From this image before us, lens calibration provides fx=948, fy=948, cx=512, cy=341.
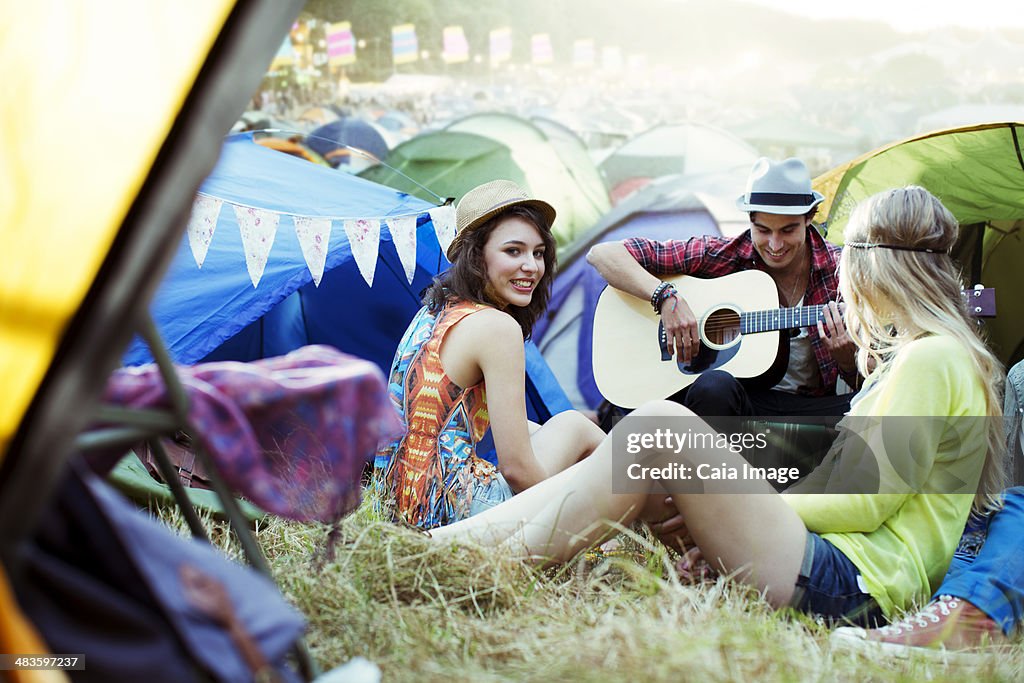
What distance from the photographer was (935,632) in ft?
4.71

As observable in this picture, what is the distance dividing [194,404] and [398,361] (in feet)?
3.48

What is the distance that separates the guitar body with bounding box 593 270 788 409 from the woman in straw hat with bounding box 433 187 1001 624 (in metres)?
1.05

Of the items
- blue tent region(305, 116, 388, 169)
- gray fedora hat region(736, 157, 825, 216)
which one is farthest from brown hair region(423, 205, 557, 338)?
blue tent region(305, 116, 388, 169)

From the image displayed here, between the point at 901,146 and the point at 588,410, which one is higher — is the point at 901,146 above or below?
above

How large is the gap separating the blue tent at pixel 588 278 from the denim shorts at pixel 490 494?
1.52 metres

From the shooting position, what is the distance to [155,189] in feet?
2.91

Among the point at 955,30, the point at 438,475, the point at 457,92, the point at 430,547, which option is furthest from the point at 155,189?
the point at 955,30

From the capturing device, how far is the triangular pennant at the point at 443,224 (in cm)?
273

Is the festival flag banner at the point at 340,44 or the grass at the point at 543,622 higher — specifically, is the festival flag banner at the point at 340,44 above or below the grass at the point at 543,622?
above

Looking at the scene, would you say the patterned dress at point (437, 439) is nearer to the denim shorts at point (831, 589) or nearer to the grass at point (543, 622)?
the grass at point (543, 622)

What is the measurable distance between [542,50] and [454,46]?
76 cm

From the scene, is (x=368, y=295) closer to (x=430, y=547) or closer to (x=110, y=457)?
(x=430, y=547)

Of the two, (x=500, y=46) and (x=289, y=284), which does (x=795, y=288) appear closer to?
(x=289, y=284)

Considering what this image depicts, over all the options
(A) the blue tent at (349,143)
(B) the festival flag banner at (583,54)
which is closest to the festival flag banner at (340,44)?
(A) the blue tent at (349,143)
